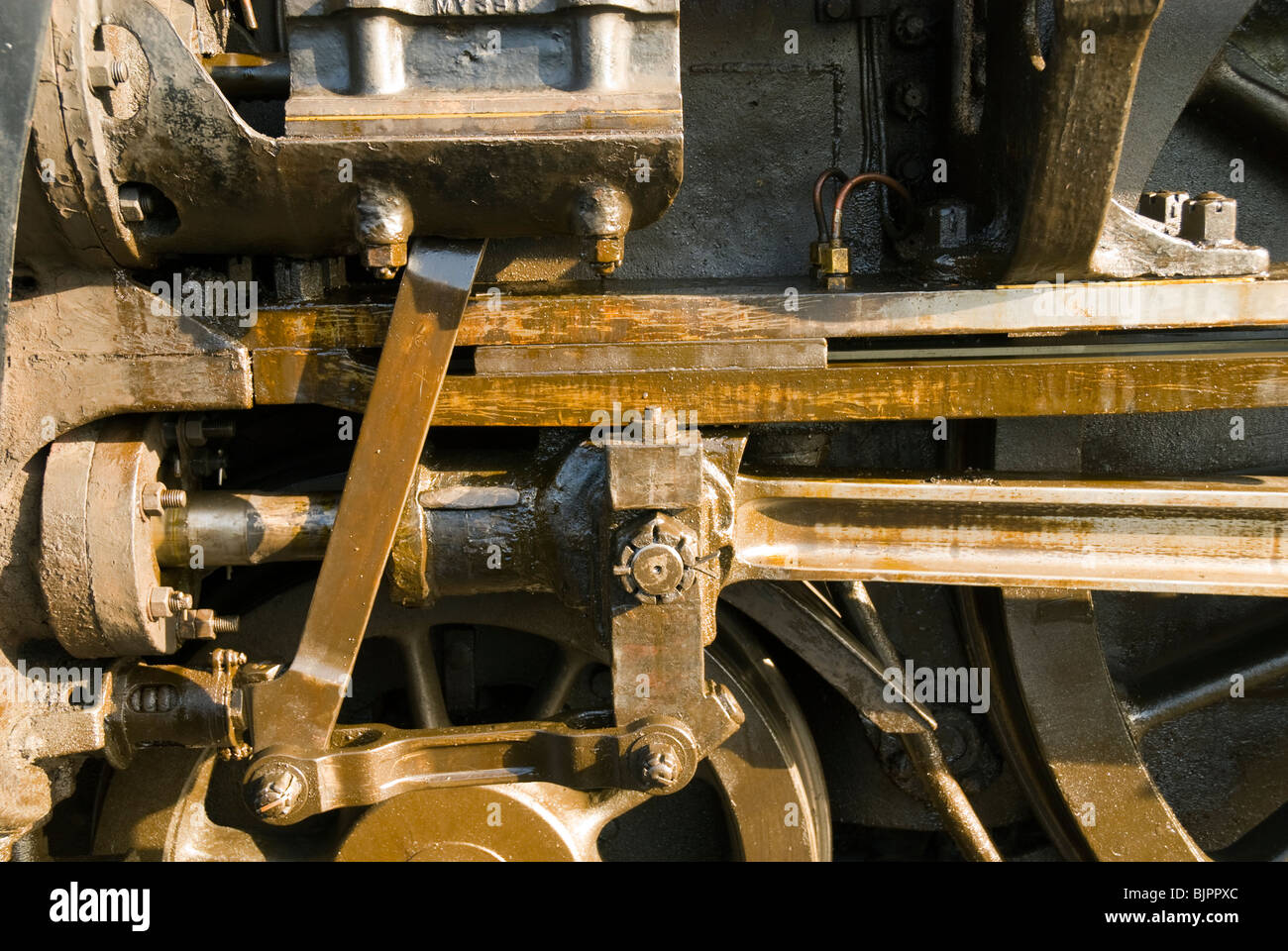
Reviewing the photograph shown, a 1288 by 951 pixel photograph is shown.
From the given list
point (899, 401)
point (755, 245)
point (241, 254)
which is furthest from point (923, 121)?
point (241, 254)

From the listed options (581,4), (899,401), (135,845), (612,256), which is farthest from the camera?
(135,845)

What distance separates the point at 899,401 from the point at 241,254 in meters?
1.05

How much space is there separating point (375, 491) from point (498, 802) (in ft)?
2.24

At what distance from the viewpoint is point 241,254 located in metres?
1.63

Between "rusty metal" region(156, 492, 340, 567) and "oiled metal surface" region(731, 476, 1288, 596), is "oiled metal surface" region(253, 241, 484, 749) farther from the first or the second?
"oiled metal surface" region(731, 476, 1288, 596)

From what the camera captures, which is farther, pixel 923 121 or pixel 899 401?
pixel 923 121

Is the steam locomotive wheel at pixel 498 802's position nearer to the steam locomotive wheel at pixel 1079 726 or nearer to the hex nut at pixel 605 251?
the steam locomotive wheel at pixel 1079 726

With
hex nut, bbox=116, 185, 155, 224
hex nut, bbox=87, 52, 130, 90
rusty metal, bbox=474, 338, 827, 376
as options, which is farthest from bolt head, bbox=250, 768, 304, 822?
hex nut, bbox=87, 52, 130, 90

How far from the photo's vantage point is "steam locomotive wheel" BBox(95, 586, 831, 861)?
76.7 inches

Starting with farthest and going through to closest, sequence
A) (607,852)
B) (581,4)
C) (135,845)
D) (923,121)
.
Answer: (607,852) < (135,845) < (923,121) < (581,4)

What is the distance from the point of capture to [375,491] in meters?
1.61

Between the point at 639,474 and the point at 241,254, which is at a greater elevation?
the point at 241,254

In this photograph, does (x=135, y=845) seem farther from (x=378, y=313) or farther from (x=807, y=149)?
(x=807, y=149)

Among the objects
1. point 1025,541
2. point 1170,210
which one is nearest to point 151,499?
point 1025,541
